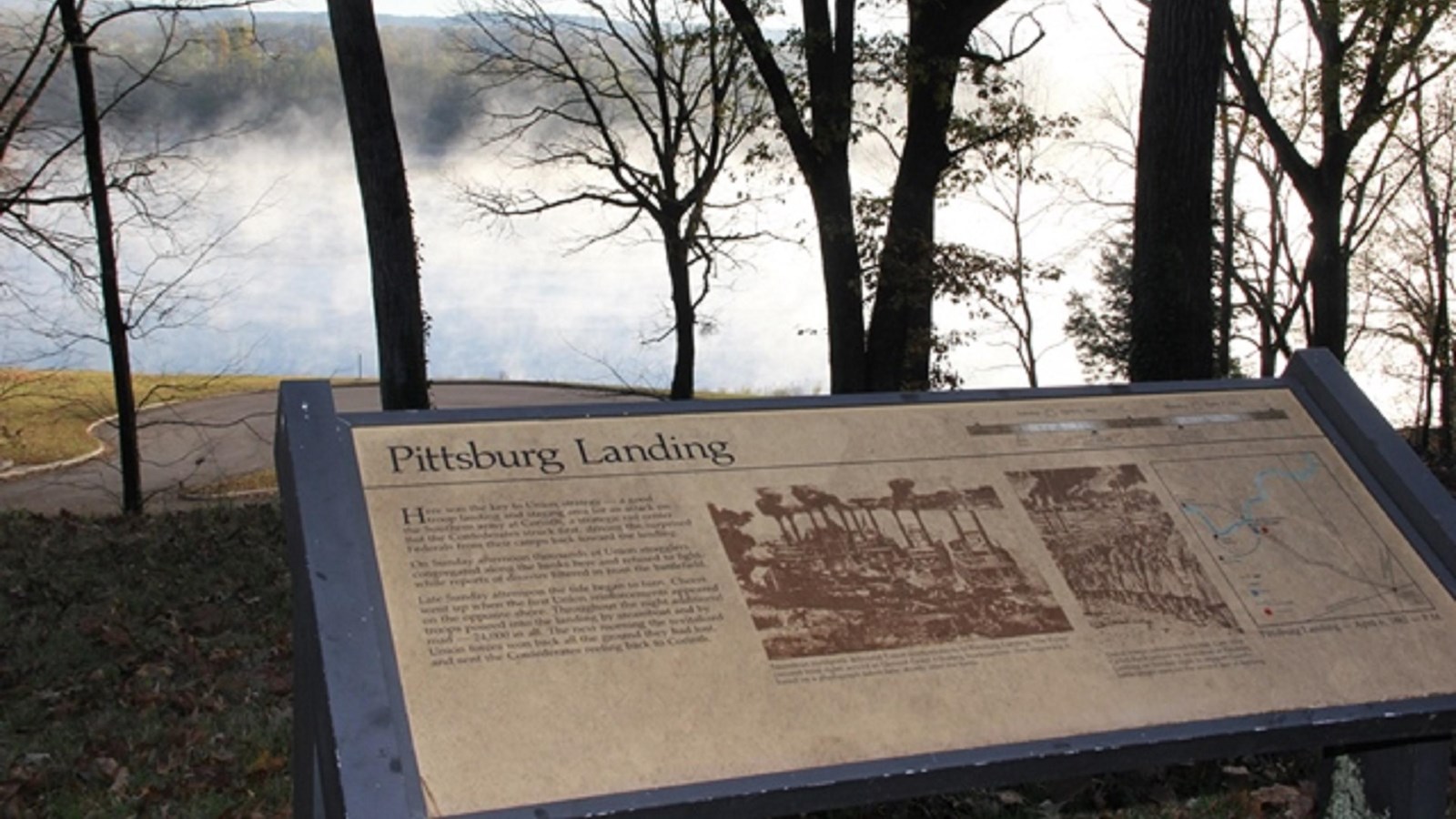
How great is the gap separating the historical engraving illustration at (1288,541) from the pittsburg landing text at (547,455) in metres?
1.41

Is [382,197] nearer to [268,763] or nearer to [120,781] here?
[268,763]

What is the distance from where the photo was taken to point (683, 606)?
3.60 meters

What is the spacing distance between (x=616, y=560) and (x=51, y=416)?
2786cm

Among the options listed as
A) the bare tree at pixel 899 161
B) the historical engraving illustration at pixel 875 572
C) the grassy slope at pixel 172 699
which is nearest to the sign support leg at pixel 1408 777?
the grassy slope at pixel 172 699

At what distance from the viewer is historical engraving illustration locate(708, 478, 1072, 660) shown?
366cm

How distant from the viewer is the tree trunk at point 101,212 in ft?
50.0

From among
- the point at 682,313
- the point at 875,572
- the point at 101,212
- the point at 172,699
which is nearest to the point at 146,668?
the point at 172,699

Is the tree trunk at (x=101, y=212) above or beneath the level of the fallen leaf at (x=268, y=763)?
above

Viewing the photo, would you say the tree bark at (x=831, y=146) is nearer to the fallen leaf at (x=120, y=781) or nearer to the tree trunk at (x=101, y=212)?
the tree trunk at (x=101, y=212)

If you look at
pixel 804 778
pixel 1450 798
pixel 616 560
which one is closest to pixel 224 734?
pixel 616 560

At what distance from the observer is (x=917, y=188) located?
15922 mm

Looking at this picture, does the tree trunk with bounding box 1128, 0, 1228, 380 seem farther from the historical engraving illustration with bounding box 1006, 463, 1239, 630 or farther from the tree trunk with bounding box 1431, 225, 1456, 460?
the tree trunk with bounding box 1431, 225, 1456, 460

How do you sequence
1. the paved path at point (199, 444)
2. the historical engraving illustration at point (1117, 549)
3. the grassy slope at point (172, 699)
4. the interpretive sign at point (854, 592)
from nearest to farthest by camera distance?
1. the interpretive sign at point (854, 592)
2. the historical engraving illustration at point (1117, 549)
3. the grassy slope at point (172, 699)
4. the paved path at point (199, 444)

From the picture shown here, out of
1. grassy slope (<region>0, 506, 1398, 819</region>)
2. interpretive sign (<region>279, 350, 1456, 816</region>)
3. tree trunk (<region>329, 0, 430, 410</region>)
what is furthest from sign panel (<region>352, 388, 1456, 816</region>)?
tree trunk (<region>329, 0, 430, 410</region>)
